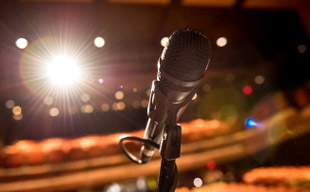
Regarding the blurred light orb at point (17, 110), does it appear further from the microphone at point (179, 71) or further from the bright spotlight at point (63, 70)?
the microphone at point (179, 71)

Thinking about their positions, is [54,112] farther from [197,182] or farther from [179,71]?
[179,71]

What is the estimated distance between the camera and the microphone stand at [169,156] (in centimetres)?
68

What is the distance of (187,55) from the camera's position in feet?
2.25

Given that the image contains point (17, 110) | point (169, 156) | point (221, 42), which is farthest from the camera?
point (17, 110)

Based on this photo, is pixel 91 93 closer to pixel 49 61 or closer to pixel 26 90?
pixel 26 90

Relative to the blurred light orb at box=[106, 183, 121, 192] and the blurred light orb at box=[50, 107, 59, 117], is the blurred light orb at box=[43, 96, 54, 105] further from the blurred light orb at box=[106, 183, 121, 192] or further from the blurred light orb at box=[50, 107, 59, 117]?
the blurred light orb at box=[106, 183, 121, 192]

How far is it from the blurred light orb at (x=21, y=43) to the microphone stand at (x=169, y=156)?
294cm

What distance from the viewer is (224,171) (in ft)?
21.6

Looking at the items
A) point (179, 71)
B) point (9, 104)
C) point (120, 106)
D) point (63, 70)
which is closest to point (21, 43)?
point (63, 70)

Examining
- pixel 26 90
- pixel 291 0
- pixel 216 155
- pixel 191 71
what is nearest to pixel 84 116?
pixel 26 90

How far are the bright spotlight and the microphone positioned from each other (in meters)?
3.08

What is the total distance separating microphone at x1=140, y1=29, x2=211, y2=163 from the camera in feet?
2.25

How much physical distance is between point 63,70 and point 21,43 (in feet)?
2.48

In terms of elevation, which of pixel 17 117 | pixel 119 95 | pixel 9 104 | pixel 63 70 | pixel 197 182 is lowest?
pixel 197 182
